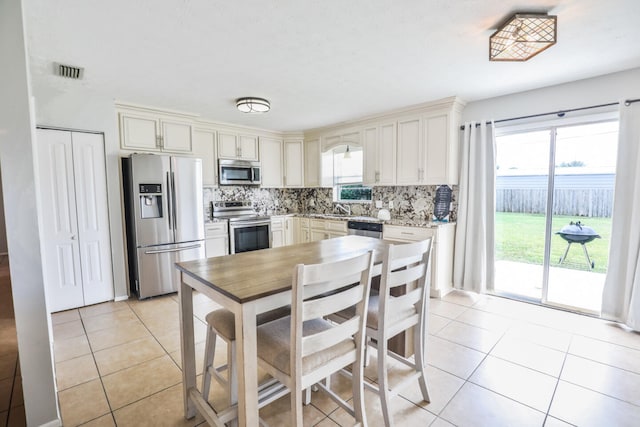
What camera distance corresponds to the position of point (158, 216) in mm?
3611

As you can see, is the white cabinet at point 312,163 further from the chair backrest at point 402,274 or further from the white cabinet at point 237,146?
the chair backrest at point 402,274

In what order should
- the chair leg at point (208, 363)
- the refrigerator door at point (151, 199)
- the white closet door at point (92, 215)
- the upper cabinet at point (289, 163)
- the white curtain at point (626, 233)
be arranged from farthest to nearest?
the upper cabinet at point (289, 163)
the refrigerator door at point (151, 199)
the white closet door at point (92, 215)
the white curtain at point (626, 233)
the chair leg at point (208, 363)

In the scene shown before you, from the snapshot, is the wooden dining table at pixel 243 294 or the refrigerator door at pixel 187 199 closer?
the wooden dining table at pixel 243 294

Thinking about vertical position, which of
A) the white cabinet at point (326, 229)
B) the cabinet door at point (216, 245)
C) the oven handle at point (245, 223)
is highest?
the oven handle at point (245, 223)

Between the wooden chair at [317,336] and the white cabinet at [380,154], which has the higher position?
the white cabinet at [380,154]

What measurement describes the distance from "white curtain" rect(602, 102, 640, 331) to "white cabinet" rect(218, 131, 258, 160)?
180 inches

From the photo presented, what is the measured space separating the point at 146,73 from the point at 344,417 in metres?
3.14

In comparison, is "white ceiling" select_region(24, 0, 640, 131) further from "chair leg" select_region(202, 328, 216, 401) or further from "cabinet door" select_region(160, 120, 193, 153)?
"chair leg" select_region(202, 328, 216, 401)

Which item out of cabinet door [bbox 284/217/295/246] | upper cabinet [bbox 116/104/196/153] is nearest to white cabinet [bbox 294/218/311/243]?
cabinet door [bbox 284/217/295/246]

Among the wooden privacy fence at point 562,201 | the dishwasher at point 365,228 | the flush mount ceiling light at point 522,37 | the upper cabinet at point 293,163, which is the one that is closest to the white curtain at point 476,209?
the wooden privacy fence at point 562,201

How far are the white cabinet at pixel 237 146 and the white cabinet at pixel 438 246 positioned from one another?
2603 millimetres

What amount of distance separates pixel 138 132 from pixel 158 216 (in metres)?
1.09

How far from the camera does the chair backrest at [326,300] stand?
1.14 meters

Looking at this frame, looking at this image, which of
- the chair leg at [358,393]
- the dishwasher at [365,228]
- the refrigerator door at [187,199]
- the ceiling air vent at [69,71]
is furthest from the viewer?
the dishwasher at [365,228]
